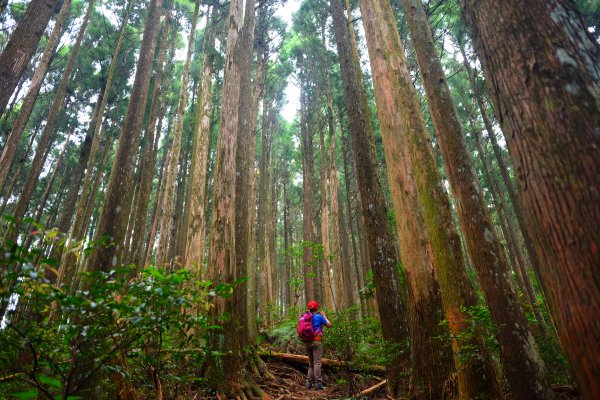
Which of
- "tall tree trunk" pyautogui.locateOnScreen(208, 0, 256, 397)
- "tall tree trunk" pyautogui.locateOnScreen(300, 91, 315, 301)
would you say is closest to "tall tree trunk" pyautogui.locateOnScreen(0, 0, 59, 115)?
"tall tree trunk" pyautogui.locateOnScreen(208, 0, 256, 397)

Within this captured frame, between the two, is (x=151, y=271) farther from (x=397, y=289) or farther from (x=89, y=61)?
(x=89, y=61)

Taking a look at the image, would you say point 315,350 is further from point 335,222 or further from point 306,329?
point 335,222

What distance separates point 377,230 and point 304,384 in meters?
3.51

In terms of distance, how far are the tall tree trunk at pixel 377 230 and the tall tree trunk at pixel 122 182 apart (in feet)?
11.4

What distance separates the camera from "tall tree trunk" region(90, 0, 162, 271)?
4105 mm

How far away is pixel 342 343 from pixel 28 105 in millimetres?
10260

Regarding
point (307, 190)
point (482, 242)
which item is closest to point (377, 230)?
point (482, 242)

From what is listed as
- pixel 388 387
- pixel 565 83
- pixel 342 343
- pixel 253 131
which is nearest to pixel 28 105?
pixel 253 131

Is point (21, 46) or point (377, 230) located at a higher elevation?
point (21, 46)

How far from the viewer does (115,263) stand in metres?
4.14

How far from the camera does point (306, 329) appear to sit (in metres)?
6.30

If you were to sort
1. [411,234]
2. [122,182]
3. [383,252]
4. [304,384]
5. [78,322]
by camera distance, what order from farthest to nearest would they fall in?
1. [304,384]
2. [383,252]
3. [122,182]
4. [411,234]
5. [78,322]

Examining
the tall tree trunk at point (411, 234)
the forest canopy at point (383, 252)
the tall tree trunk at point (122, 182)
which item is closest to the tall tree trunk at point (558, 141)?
the forest canopy at point (383, 252)

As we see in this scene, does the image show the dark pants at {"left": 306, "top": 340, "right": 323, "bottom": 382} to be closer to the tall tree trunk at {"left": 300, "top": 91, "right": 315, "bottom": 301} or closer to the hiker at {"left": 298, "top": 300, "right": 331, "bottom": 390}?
the hiker at {"left": 298, "top": 300, "right": 331, "bottom": 390}
